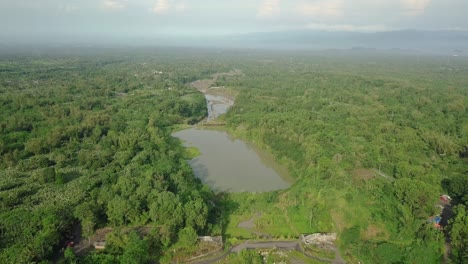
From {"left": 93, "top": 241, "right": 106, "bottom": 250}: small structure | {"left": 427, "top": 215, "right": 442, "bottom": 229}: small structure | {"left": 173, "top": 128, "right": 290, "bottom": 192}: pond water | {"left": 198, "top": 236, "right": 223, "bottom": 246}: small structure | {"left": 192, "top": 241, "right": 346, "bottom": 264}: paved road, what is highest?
{"left": 93, "top": 241, "right": 106, "bottom": 250}: small structure

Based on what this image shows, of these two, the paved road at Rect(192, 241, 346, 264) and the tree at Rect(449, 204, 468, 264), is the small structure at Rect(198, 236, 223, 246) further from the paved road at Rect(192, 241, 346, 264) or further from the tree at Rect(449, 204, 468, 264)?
the tree at Rect(449, 204, 468, 264)

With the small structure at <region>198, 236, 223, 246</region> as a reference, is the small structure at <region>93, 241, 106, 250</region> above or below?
above

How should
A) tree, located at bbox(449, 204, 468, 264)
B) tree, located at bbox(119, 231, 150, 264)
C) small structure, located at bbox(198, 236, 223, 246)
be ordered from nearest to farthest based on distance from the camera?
tree, located at bbox(119, 231, 150, 264) < tree, located at bbox(449, 204, 468, 264) < small structure, located at bbox(198, 236, 223, 246)

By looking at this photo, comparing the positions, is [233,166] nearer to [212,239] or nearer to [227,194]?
[227,194]

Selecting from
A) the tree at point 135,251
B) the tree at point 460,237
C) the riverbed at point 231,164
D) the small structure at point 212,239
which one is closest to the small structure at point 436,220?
the tree at point 460,237

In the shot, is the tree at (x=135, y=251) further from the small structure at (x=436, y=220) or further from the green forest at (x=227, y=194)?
the small structure at (x=436, y=220)

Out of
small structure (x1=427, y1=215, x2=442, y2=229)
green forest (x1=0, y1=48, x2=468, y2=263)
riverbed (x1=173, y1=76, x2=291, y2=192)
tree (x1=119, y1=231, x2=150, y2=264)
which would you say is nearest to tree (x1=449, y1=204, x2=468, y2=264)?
green forest (x1=0, y1=48, x2=468, y2=263)

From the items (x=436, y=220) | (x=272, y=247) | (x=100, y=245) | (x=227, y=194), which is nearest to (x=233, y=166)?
(x=227, y=194)
